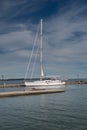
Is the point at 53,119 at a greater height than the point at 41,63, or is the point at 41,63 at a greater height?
the point at 41,63

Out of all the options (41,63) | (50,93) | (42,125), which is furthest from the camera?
(41,63)

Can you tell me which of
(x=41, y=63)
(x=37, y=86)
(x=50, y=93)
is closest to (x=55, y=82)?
(x=37, y=86)

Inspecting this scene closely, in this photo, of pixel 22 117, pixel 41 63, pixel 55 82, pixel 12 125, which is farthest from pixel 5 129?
pixel 55 82

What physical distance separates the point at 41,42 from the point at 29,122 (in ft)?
170

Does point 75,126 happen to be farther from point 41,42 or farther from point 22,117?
point 41,42

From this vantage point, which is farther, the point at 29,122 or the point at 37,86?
the point at 37,86

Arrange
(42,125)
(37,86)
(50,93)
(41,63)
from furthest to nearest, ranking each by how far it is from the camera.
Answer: (37,86)
(41,63)
(50,93)
(42,125)

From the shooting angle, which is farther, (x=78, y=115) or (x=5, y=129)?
(x=78, y=115)

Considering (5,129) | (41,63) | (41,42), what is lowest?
(5,129)

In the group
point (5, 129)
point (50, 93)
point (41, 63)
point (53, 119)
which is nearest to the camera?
point (5, 129)

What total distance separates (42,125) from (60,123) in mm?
1955

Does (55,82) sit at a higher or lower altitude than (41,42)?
lower

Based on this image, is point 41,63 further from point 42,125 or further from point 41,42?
point 42,125

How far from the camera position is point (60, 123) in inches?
968
